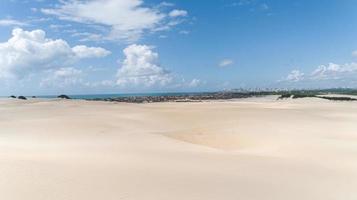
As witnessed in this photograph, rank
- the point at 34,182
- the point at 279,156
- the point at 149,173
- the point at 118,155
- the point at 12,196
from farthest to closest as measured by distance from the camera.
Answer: the point at 279,156 → the point at 118,155 → the point at 149,173 → the point at 34,182 → the point at 12,196

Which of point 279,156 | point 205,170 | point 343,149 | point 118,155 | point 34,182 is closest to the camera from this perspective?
point 34,182

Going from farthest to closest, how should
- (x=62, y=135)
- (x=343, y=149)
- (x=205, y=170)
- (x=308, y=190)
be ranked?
(x=62, y=135), (x=343, y=149), (x=205, y=170), (x=308, y=190)

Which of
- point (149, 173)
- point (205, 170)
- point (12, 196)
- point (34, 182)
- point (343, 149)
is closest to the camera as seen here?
point (12, 196)

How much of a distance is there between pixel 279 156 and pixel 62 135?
9.24 m

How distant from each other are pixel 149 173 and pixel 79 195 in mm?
2188

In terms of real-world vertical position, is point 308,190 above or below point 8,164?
below

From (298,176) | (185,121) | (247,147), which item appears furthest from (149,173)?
(185,121)

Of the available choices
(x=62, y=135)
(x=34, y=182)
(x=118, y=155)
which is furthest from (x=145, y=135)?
(x=34, y=182)

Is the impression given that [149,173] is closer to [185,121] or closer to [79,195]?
[79,195]

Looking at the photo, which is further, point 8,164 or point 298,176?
point 298,176

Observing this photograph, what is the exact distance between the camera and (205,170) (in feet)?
30.6

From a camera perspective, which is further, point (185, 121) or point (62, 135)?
point (185, 121)

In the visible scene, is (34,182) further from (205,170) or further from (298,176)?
(298,176)

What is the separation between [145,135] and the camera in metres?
16.6
